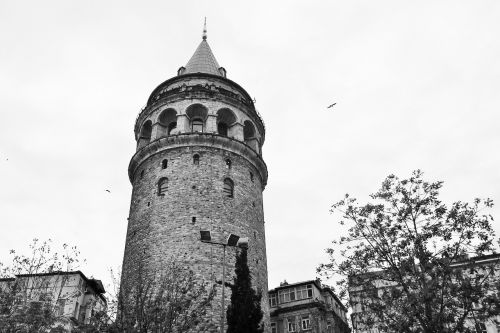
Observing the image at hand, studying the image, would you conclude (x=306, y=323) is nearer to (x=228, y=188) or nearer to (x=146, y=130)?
(x=228, y=188)

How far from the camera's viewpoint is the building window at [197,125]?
103 feet

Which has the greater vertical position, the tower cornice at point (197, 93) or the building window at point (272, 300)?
the tower cornice at point (197, 93)

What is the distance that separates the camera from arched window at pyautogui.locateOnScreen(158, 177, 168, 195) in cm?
2839

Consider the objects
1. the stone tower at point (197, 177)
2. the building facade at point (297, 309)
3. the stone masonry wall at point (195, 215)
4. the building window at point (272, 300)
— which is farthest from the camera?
the building window at point (272, 300)

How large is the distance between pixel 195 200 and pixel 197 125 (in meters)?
6.40

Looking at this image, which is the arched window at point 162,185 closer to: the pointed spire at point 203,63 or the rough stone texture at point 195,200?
the rough stone texture at point 195,200

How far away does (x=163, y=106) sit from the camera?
32188mm

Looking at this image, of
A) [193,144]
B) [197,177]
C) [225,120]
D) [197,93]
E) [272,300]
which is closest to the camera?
[197,177]

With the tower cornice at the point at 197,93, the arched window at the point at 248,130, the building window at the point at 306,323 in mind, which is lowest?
the building window at the point at 306,323

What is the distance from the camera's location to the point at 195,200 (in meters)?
27.2

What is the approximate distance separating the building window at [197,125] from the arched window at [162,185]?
13.4ft

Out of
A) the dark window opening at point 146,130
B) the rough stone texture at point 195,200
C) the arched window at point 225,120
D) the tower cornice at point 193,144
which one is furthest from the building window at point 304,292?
the dark window opening at point 146,130

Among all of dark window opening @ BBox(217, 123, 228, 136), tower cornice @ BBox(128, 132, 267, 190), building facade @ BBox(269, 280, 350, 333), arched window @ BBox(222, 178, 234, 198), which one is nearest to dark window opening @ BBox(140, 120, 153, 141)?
tower cornice @ BBox(128, 132, 267, 190)

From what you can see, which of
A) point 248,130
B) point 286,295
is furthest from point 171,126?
point 286,295
